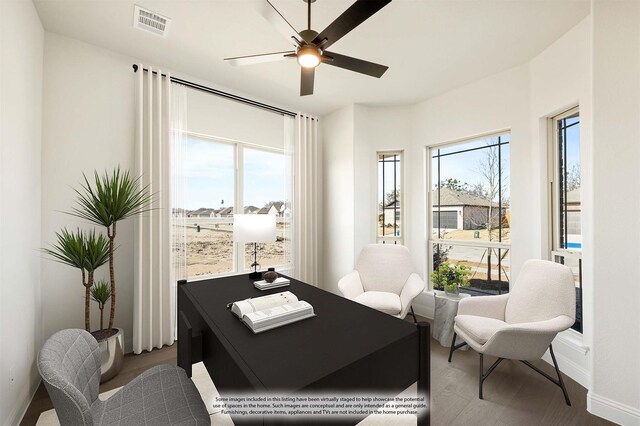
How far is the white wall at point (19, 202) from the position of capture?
1566 mm

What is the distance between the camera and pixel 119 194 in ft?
7.27

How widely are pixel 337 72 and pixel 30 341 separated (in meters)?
3.44

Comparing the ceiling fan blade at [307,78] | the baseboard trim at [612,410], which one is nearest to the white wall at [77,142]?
the ceiling fan blade at [307,78]

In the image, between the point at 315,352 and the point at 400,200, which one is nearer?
the point at 315,352

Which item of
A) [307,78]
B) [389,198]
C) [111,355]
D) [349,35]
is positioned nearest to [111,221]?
[111,355]

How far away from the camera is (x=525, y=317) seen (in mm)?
2184

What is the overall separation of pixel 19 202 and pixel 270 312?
1886 mm

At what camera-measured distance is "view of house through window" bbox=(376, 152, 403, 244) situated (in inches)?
151

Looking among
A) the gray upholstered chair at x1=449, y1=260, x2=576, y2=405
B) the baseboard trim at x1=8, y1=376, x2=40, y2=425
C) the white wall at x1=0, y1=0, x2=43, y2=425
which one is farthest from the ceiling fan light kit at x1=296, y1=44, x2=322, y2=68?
the baseboard trim at x1=8, y1=376, x2=40, y2=425

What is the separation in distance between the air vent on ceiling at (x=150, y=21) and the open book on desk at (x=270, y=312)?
2.28 metres

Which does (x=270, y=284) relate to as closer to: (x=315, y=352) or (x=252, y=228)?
(x=252, y=228)

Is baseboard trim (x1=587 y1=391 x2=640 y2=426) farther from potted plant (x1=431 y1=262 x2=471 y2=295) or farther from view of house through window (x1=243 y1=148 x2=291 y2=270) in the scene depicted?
view of house through window (x1=243 y1=148 x2=291 y2=270)

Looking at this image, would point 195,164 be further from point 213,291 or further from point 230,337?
point 230,337

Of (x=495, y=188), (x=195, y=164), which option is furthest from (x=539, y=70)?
(x=195, y=164)
